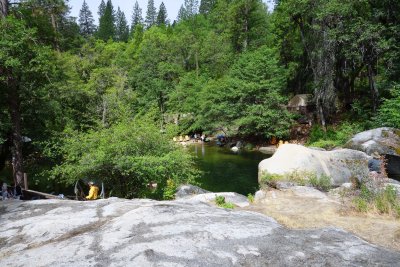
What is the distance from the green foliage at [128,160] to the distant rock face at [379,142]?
31.7 feet

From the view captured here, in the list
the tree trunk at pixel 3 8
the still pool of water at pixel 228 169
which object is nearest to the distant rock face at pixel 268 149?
the still pool of water at pixel 228 169

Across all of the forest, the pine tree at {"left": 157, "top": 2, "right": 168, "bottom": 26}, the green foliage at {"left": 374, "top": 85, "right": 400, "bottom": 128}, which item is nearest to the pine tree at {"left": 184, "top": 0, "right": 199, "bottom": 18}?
the pine tree at {"left": 157, "top": 2, "right": 168, "bottom": 26}

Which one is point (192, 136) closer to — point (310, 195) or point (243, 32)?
point (243, 32)

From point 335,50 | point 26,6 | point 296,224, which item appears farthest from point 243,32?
point 296,224

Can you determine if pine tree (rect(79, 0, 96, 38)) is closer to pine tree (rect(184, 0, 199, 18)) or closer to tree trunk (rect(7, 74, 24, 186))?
pine tree (rect(184, 0, 199, 18))

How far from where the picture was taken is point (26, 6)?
15672 millimetres

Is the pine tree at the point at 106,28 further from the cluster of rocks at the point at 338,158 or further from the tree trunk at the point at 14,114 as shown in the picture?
the cluster of rocks at the point at 338,158

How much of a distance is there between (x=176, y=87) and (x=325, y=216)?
3721 centimetres

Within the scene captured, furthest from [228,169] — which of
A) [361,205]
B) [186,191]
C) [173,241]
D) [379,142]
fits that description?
[173,241]

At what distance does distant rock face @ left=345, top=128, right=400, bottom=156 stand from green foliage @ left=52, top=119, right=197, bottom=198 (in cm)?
965

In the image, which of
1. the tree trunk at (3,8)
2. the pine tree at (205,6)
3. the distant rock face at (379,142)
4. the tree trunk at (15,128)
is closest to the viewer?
the tree trunk at (15,128)

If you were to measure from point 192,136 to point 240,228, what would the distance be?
38.4 metres

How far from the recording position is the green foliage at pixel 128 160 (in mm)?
13016

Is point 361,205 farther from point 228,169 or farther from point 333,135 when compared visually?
point 333,135
